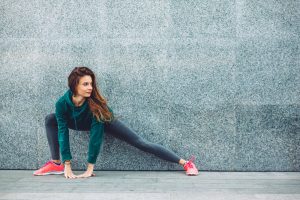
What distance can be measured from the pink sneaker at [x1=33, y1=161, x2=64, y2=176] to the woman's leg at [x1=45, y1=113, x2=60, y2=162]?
0.09 m

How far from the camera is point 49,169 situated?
17.0 feet

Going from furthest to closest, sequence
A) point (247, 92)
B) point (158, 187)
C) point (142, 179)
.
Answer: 1. point (247, 92)
2. point (142, 179)
3. point (158, 187)

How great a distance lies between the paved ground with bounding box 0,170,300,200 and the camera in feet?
12.9

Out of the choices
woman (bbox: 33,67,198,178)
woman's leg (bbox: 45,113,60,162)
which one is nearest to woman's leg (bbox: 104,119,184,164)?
woman (bbox: 33,67,198,178)

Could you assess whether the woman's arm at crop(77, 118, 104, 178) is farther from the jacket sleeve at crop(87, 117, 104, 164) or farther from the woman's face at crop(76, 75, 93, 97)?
the woman's face at crop(76, 75, 93, 97)

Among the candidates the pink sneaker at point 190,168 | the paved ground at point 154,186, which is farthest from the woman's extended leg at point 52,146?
the pink sneaker at point 190,168

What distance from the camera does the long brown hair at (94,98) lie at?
196 inches

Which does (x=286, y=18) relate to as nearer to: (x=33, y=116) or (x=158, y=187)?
(x=158, y=187)

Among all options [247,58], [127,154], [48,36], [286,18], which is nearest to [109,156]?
[127,154]

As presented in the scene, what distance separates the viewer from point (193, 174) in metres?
5.14

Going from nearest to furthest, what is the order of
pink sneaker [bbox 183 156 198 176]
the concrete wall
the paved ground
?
the paved ground < pink sneaker [bbox 183 156 198 176] < the concrete wall

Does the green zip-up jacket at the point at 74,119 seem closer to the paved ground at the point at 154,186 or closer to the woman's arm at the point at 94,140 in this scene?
the woman's arm at the point at 94,140

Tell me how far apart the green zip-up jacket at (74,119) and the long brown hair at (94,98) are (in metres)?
0.07

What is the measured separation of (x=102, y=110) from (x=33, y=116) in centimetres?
120
